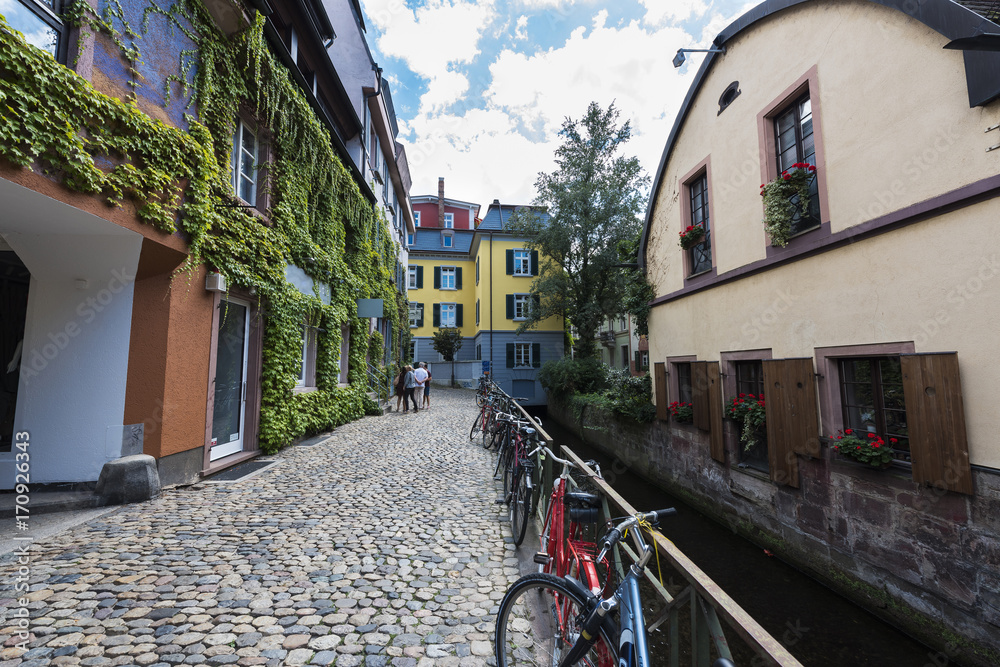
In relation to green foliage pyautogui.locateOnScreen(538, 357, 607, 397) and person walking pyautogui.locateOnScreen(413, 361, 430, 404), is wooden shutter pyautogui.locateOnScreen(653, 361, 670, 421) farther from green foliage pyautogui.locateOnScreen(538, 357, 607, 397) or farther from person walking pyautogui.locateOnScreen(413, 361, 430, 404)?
person walking pyautogui.locateOnScreen(413, 361, 430, 404)

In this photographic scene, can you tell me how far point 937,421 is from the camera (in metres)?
3.93

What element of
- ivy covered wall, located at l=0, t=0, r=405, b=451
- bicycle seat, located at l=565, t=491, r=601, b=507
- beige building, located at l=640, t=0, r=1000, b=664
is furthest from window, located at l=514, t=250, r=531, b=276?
bicycle seat, located at l=565, t=491, r=601, b=507

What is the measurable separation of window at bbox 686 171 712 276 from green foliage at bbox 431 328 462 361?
19.9 meters

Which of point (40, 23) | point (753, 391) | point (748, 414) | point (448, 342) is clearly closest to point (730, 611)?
point (748, 414)

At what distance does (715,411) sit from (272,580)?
6.88 m

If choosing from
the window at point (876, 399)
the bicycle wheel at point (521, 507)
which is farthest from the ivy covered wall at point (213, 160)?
the window at point (876, 399)

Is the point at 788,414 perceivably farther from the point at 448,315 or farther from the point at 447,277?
the point at 447,277

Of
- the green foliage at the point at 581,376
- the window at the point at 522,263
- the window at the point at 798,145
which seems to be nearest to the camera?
the window at the point at 798,145

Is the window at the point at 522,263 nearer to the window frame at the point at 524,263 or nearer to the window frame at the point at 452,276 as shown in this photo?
the window frame at the point at 524,263

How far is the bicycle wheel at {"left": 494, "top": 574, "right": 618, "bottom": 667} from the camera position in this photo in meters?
1.87

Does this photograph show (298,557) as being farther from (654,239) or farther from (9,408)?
(654,239)

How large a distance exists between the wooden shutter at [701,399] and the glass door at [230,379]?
25.4 ft

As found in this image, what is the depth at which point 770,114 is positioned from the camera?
6.57 meters

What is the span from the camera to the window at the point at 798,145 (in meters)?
5.85
